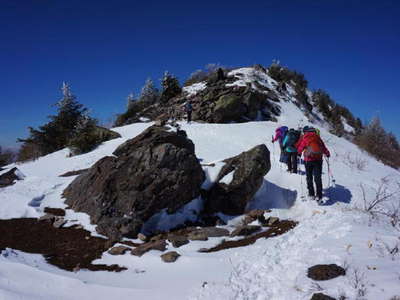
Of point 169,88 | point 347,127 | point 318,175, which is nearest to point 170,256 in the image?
point 318,175

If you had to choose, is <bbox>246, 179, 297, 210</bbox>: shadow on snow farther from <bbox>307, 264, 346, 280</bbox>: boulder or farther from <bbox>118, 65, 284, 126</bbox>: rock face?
<bbox>118, 65, 284, 126</bbox>: rock face

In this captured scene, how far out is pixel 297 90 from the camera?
124 feet

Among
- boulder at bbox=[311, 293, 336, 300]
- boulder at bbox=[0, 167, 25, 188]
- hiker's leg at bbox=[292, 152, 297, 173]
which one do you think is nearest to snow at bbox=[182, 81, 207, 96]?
boulder at bbox=[0, 167, 25, 188]

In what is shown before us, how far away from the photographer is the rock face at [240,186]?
26.6ft

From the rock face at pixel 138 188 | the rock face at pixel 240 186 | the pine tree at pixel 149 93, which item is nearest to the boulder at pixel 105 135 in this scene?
the rock face at pixel 138 188

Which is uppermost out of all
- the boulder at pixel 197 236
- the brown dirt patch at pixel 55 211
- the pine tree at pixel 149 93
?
the pine tree at pixel 149 93

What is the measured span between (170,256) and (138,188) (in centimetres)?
286

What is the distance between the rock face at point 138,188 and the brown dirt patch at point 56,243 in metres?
0.61

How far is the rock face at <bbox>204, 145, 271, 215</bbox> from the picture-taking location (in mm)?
8094

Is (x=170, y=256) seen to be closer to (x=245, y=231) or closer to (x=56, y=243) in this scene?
(x=245, y=231)

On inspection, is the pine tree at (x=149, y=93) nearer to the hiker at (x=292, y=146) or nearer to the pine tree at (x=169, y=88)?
the pine tree at (x=169, y=88)

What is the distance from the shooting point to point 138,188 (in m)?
7.46

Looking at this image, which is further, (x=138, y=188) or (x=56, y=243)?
(x=138, y=188)

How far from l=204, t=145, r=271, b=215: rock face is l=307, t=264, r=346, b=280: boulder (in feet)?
14.0
